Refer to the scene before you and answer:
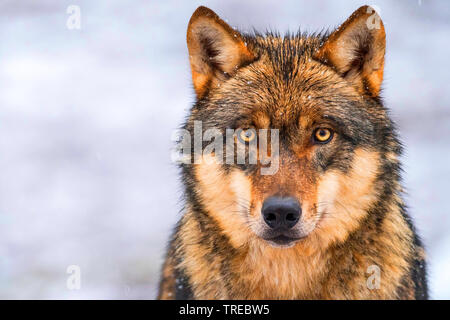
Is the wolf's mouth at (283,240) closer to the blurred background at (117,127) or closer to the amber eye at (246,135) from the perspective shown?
the amber eye at (246,135)

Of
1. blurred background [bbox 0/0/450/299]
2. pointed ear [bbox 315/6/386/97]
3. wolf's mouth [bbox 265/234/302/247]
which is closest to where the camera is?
wolf's mouth [bbox 265/234/302/247]

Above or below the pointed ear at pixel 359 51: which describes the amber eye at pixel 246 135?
below

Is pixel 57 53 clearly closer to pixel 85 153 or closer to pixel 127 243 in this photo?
pixel 85 153

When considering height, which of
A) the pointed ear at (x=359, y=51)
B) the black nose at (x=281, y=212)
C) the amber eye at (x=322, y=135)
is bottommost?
the black nose at (x=281, y=212)

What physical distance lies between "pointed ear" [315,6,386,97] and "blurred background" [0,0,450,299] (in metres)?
1.79

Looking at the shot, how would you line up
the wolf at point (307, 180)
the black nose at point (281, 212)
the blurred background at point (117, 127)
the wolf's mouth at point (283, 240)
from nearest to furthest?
the black nose at point (281, 212), the wolf's mouth at point (283, 240), the wolf at point (307, 180), the blurred background at point (117, 127)

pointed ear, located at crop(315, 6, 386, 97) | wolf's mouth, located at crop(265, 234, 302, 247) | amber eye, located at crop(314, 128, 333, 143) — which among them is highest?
pointed ear, located at crop(315, 6, 386, 97)

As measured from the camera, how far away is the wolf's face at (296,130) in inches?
141

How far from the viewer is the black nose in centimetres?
342

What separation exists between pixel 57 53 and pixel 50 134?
2843 millimetres

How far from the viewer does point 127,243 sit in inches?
294

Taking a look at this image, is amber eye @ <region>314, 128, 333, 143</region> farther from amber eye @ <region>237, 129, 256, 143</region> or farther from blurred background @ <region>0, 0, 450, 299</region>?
blurred background @ <region>0, 0, 450, 299</region>

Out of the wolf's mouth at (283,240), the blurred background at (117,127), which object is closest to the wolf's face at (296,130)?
the wolf's mouth at (283,240)

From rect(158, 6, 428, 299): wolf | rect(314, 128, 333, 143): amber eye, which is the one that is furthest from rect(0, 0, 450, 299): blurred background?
rect(314, 128, 333, 143): amber eye
